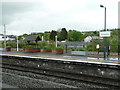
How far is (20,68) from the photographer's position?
593 inches

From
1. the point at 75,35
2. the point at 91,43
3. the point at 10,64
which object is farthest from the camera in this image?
the point at 75,35

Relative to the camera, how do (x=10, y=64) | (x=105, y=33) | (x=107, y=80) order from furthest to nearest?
(x=105, y=33) < (x=10, y=64) < (x=107, y=80)

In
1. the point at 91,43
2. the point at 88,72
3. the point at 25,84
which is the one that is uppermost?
the point at 91,43

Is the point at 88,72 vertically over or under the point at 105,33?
under

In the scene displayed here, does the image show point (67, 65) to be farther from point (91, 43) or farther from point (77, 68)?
point (91, 43)

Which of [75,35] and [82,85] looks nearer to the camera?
[82,85]

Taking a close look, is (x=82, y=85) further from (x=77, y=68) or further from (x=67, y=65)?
(x=67, y=65)

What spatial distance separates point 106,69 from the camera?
10.1 metres

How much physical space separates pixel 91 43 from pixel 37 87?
17757 millimetres

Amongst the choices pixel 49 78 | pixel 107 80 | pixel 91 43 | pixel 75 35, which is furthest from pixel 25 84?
pixel 75 35

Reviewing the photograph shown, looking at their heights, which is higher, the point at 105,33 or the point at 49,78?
the point at 105,33

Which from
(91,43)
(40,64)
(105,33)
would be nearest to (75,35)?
(91,43)

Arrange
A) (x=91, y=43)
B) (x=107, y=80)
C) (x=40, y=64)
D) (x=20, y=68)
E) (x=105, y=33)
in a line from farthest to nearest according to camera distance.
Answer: (x=91, y=43) < (x=105, y=33) < (x=20, y=68) < (x=40, y=64) < (x=107, y=80)

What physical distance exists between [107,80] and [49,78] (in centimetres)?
411
